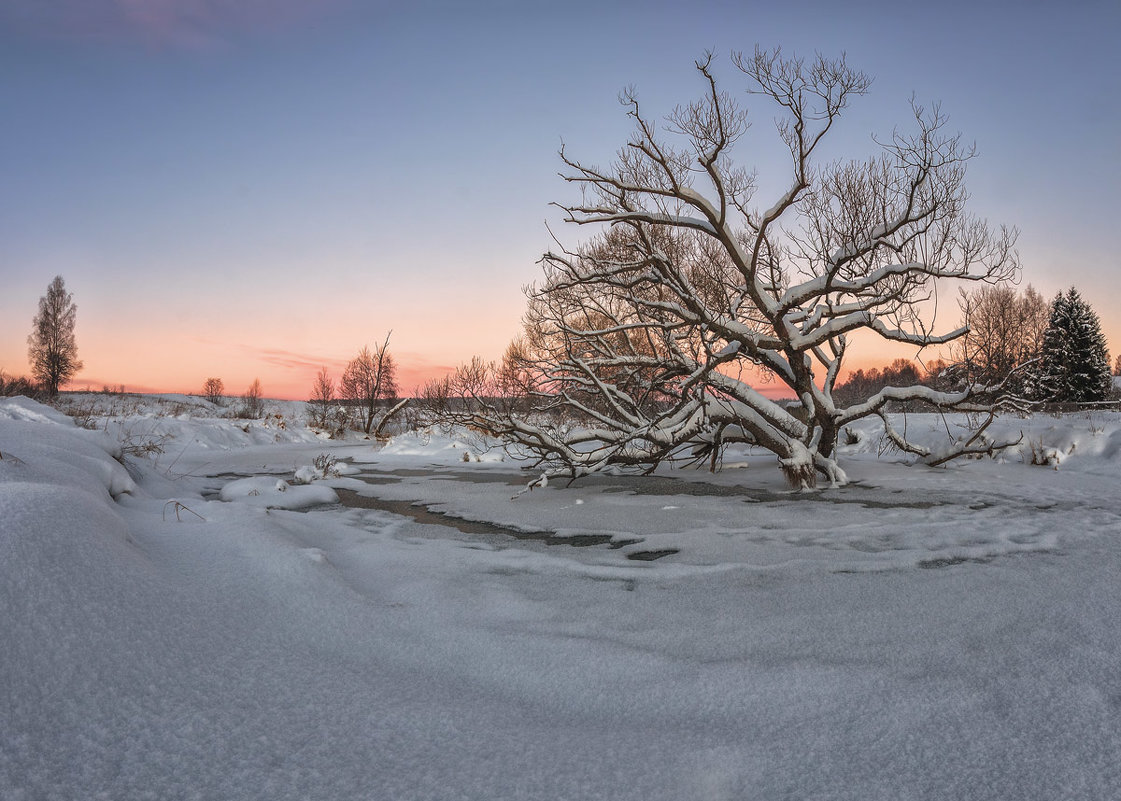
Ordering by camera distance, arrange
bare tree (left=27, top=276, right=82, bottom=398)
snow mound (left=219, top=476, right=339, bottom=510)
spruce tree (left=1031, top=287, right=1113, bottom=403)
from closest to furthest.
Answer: snow mound (left=219, top=476, right=339, bottom=510) → spruce tree (left=1031, top=287, right=1113, bottom=403) → bare tree (left=27, top=276, right=82, bottom=398)

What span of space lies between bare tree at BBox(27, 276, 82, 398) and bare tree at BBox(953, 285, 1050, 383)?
186ft

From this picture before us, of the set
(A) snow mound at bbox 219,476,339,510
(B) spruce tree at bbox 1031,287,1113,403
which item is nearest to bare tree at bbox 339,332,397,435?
(A) snow mound at bbox 219,476,339,510

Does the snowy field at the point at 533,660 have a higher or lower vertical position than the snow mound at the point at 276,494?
higher

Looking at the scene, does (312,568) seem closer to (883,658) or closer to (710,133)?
(883,658)

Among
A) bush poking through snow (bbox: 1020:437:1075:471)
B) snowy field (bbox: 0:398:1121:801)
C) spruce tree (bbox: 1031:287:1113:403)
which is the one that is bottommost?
snowy field (bbox: 0:398:1121:801)

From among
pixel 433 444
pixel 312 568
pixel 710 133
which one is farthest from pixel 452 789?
pixel 433 444

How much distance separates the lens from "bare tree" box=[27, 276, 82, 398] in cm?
4316

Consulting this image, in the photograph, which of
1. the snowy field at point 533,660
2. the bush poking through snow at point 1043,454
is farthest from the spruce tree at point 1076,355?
the snowy field at point 533,660

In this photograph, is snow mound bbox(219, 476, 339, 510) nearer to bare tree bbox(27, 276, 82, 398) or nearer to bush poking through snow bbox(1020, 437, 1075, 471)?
bush poking through snow bbox(1020, 437, 1075, 471)

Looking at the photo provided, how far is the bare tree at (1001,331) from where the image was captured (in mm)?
7266

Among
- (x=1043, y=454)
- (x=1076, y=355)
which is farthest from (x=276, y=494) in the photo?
(x=1076, y=355)

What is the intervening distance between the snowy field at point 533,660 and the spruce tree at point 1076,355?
3669 cm

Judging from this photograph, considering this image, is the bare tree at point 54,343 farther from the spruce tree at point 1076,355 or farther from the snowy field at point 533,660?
the spruce tree at point 1076,355

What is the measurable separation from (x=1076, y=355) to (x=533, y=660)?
41.6 m
